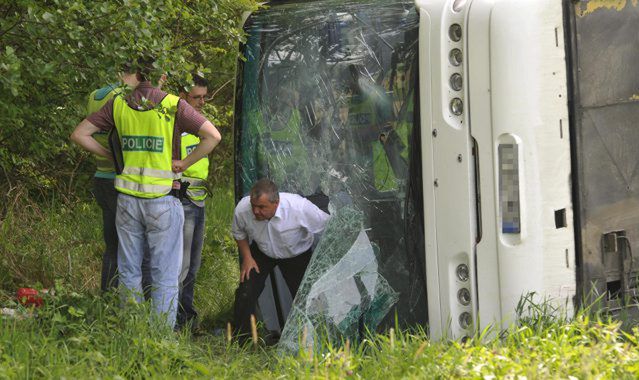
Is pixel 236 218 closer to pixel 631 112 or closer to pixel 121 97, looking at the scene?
pixel 121 97

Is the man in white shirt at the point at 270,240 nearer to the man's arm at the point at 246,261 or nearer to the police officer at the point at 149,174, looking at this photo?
the man's arm at the point at 246,261

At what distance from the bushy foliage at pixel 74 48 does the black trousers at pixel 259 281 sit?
1202mm

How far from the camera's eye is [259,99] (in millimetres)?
7023

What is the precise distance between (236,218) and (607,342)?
8.49ft

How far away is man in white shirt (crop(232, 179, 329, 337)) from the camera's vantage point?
6828 millimetres

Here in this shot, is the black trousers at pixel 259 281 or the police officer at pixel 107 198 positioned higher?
the police officer at pixel 107 198

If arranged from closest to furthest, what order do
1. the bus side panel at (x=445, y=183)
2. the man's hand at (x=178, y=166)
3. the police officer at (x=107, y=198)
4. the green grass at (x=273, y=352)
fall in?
the green grass at (x=273, y=352) → the bus side panel at (x=445, y=183) → the man's hand at (x=178, y=166) → the police officer at (x=107, y=198)

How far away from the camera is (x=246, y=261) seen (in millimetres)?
7129

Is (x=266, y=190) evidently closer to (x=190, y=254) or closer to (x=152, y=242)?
(x=152, y=242)

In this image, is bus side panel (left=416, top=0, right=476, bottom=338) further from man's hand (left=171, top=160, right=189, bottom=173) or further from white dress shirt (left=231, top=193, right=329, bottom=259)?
man's hand (left=171, top=160, right=189, bottom=173)

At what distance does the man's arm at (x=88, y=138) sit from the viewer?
22.7 ft

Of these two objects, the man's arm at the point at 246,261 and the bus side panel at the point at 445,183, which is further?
the man's arm at the point at 246,261

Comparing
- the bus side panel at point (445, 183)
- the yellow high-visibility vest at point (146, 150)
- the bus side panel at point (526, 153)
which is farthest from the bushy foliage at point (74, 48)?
the bus side panel at point (526, 153)

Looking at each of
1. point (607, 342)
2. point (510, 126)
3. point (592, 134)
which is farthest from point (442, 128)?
point (607, 342)
